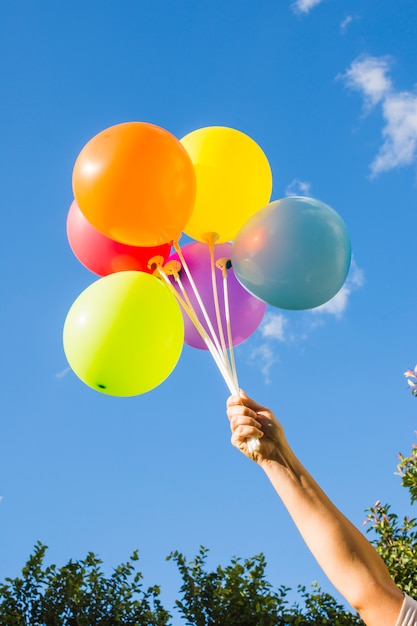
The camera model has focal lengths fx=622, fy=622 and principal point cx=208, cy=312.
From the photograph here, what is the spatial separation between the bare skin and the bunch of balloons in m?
0.37

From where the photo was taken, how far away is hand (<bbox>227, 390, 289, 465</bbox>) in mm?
2092

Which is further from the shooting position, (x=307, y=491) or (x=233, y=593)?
(x=233, y=593)

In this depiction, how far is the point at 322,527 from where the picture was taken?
5.94 ft

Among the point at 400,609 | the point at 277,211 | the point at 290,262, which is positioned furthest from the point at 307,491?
the point at 277,211

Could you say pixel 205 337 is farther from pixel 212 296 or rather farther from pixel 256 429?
pixel 256 429

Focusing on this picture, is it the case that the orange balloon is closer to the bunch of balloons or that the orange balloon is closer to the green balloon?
the bunch of balloons

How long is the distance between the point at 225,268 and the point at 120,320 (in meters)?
0.62

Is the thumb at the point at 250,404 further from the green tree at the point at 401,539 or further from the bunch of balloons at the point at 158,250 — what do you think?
the green tree at the point at 401,539

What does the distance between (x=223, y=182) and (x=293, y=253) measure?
591 mm

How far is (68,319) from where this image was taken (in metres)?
2.92

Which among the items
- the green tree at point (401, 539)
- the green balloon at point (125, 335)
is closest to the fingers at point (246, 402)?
the green balloon at point (125, 335)

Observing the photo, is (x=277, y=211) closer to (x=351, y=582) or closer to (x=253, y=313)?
(x=253, y=313)

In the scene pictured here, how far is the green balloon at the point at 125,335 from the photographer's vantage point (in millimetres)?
2697

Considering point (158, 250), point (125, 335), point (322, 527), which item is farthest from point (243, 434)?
point (158, 250)
